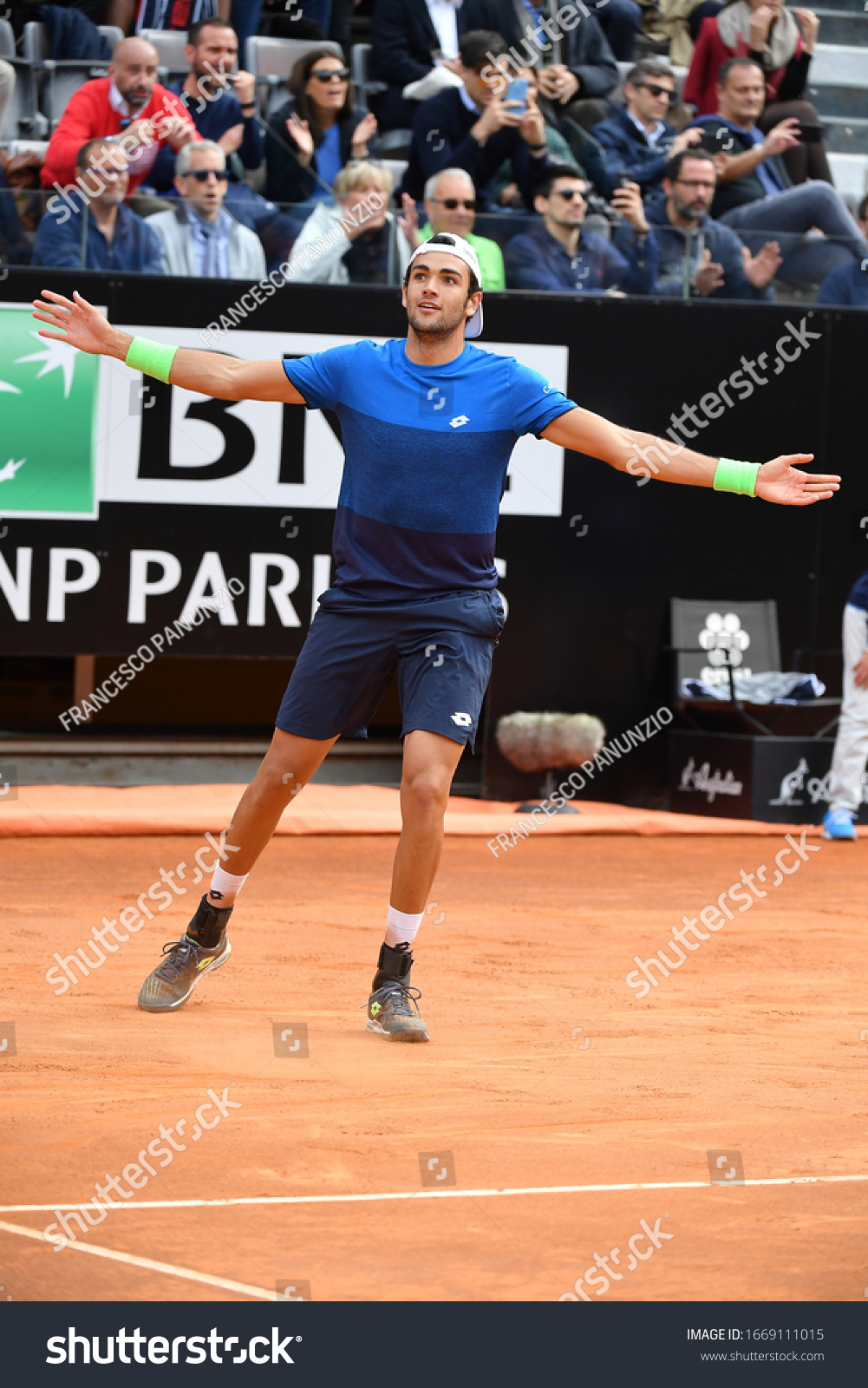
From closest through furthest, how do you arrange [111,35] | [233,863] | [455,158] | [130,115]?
[233,863] → [130,115] → [455,158] → [111,35]

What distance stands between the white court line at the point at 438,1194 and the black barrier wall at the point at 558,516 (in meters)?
6.86

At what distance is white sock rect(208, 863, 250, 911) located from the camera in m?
5.27

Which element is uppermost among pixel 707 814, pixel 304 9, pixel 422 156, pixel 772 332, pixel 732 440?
pixel 304 9

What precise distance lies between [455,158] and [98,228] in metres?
2.51

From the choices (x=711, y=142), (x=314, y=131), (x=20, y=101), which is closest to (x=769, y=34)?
(x=711, y=142)

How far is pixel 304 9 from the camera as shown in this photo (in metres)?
12.6

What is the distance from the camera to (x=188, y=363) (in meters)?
4.93

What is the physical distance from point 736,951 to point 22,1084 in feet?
11.0

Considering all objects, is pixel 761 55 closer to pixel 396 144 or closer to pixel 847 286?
pixel 847 286

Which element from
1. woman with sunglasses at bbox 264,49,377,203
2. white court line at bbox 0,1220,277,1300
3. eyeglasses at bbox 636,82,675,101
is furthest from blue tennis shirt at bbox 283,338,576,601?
eyeglasses at bbox 636,82,675,101

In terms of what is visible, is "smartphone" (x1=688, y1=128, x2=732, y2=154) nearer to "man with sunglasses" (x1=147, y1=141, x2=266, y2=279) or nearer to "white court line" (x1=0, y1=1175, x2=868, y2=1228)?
"man with sunglasses" (x1=147, y1=141, x2=266, y2=279)

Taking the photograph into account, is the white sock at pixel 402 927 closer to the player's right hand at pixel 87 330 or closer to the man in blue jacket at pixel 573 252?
the player's right hand at pixel 87 330
